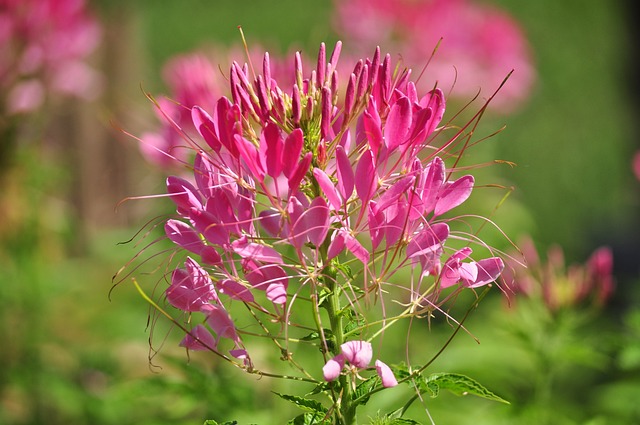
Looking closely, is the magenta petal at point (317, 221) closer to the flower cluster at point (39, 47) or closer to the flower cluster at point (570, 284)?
the flower cluster at point (570, 284)

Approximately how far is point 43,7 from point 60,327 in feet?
4.77

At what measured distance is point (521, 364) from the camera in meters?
2.65

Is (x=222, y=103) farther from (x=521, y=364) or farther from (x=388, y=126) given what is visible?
(x=521, y=364)

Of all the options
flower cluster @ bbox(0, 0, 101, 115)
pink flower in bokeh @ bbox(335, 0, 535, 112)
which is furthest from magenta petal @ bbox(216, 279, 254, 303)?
pink flower in bokeh @ bbox(335, 0, 535, 112)

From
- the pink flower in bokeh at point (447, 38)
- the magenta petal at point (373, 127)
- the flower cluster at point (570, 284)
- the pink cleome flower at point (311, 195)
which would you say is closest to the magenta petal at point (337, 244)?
the pink cleome flower at point (311, 195)

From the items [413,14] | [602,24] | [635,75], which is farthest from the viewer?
[602,24]

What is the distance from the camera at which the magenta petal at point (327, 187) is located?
909 millimetres

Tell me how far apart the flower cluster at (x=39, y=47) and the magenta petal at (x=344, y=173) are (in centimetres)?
202

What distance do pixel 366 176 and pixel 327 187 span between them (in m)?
0.05

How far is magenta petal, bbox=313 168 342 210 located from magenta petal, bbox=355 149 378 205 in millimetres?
32

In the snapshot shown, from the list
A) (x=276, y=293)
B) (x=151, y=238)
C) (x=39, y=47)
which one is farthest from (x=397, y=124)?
(x=39, y=47)

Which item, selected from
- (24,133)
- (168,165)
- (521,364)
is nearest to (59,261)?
(24,133)

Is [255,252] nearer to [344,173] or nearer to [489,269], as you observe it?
[344,173]

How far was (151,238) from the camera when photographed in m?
2.48
